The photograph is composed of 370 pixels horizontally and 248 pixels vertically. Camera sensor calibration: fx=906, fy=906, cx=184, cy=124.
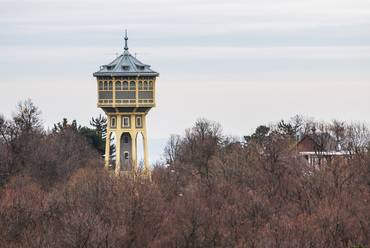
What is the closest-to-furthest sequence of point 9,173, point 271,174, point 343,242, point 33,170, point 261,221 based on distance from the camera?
point 343,242 → point 261,221 → point 271,174 → point 9,173 → point 33,170

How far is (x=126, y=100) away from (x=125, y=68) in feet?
9.54

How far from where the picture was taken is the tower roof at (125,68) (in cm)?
7425

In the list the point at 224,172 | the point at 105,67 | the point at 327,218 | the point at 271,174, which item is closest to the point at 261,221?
the point at 327,218

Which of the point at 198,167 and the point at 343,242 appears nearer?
the point at 343,242

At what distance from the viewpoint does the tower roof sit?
244ft

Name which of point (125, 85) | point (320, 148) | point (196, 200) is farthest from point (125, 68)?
point (196, 200)

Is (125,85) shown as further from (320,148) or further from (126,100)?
(320,148)

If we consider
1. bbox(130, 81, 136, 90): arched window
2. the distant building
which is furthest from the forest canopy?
bbox(130, 81, 136, 90): arched window

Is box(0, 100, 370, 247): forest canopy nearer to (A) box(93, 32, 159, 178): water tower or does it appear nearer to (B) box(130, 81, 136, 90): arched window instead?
(A) box(93, 32, 159, 178): water tower

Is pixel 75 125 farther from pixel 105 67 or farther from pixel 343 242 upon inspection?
pixel 343 242

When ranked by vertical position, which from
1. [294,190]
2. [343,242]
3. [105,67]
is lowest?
[343,242]

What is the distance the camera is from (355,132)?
79.7 m

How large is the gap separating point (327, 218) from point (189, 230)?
7.01 m

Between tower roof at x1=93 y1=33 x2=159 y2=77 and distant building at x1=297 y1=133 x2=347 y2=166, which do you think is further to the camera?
distant building at x1=297 y1=133 x2=347 y2=166
